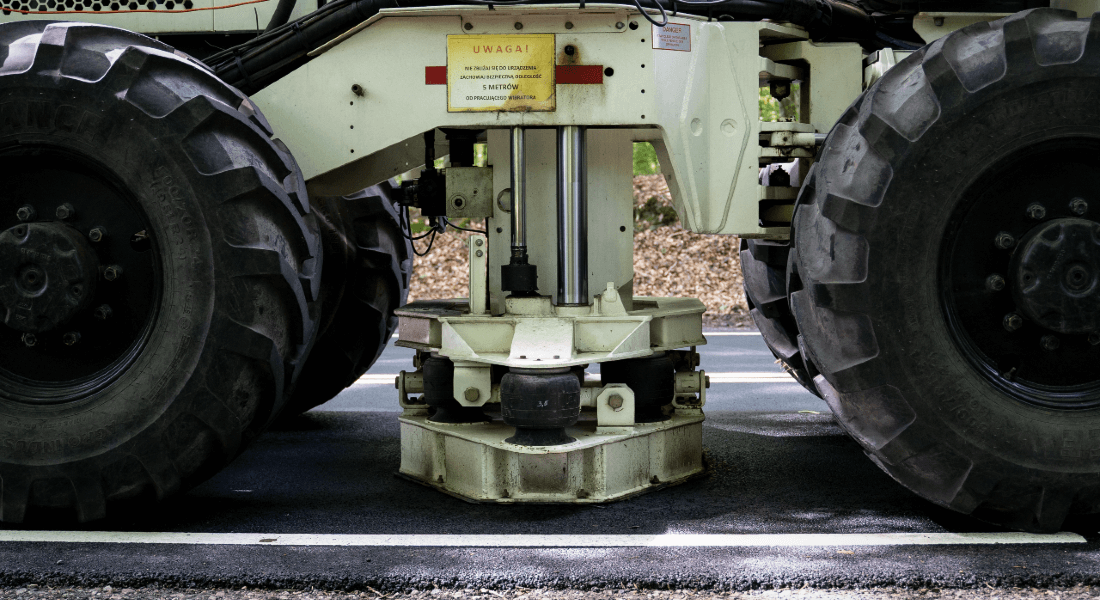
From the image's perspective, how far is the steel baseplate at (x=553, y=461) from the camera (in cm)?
360

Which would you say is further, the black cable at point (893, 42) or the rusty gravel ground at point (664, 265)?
the rusty gravel ground at point (664, 265)

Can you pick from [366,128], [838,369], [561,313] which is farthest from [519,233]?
[838,369]

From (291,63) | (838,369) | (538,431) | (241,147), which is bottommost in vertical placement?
(538,431)

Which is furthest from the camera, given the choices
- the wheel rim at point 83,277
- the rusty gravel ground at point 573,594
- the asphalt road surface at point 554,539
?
the wheel rim at point 83,277

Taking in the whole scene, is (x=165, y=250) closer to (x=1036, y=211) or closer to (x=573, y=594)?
(x=573, y=594)

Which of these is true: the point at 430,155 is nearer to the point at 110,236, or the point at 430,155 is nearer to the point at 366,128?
the point at 366,128

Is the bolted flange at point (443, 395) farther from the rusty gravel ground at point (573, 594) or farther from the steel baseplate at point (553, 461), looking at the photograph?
the rusty gravel ground at point (573, 594)

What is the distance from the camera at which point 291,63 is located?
3.97m

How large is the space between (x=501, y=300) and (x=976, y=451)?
6.04 feet

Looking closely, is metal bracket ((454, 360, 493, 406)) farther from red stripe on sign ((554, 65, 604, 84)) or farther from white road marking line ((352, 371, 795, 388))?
white road marking line ((352, 371, 795, 388))

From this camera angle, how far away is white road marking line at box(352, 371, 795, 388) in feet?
21.0

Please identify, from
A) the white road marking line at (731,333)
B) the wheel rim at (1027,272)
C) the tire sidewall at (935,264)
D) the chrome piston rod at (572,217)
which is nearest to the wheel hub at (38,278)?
the chrome piston rod at (572,217)

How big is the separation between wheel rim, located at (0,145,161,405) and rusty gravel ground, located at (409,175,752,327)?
24.1 ft

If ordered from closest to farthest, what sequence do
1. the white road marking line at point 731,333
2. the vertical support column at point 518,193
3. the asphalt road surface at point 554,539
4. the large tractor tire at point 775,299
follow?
the asphalt road surface at point 554,539 < the vertical support column at point 518,193 < the large tractor tire at point 775,299 < the white road marking line at point 731,333
